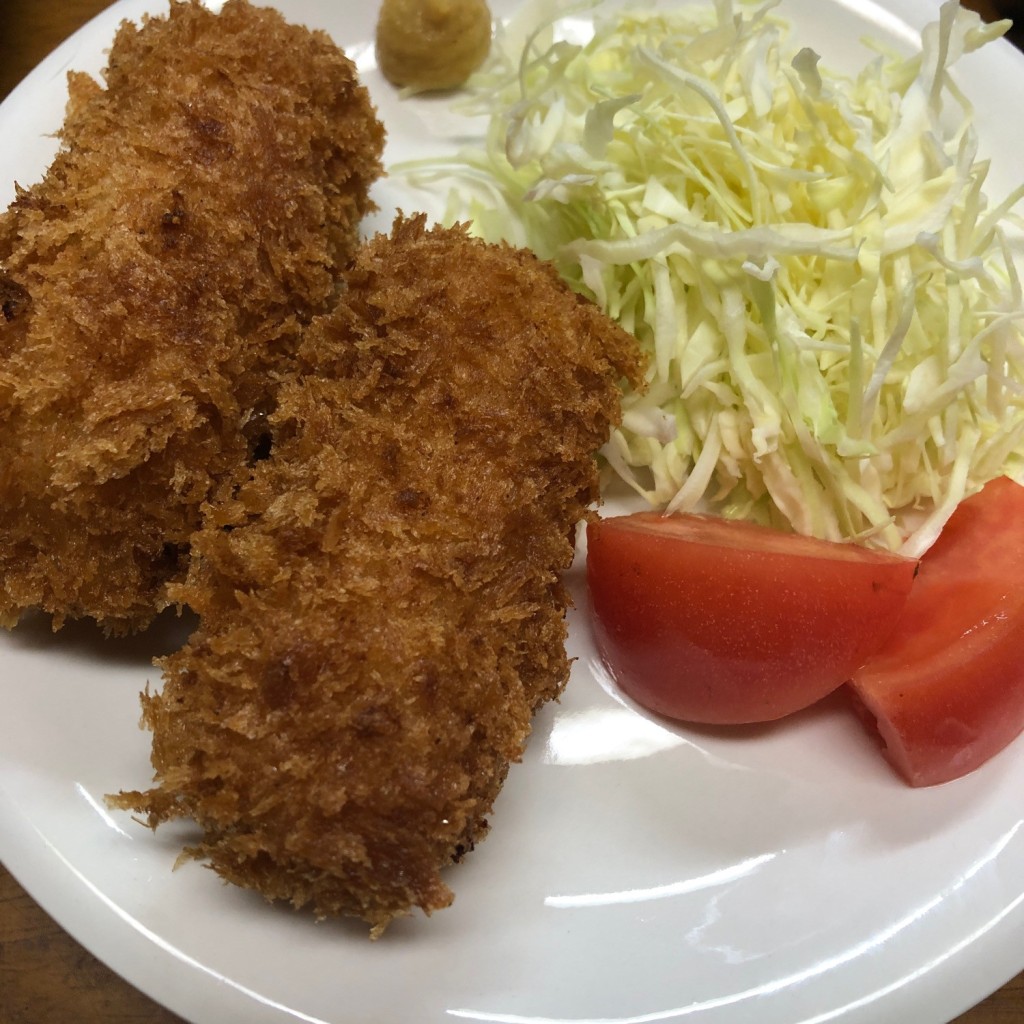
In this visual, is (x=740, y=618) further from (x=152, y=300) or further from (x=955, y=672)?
(x=152, y=300)

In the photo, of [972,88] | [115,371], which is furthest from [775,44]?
[115,371]

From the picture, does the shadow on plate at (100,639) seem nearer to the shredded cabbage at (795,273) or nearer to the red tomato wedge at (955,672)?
the shredded cabbage at (795,273)

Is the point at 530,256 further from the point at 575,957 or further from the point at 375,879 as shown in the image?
the point at 575,957

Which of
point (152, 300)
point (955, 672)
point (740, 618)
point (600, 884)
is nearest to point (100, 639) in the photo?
point (152, 300)

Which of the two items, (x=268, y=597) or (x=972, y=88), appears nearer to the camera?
(x=268, y=597)

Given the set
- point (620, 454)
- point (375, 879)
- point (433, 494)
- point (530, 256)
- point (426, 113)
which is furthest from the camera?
point (426, 113)

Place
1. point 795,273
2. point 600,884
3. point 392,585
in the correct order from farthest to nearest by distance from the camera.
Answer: point 795,273, point 600,884, point 392,585
